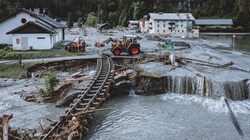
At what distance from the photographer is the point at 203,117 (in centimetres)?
1853

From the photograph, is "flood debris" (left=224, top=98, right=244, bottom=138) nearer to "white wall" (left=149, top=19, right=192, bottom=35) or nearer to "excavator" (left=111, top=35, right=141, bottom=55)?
"excavator" (left=111, top=35, right=141, bottom=55)

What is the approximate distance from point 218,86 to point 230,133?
23.5ft

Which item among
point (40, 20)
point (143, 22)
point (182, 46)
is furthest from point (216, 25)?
point (40, 20)

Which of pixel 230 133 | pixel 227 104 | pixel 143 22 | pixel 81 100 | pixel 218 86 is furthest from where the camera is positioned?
pixel 143 22

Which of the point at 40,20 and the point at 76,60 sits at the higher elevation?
the point at 40,20

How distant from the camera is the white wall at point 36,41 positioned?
3812cm

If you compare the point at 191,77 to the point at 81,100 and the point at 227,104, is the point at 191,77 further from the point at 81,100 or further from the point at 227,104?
the point at 81,100

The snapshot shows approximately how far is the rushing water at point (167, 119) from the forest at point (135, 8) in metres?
95.3

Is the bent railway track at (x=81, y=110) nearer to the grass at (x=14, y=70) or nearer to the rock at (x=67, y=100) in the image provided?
the rock at (x=67, y=100)

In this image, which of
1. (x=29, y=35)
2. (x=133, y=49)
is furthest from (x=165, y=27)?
(x=29, y=35)

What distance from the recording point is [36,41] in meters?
38.8

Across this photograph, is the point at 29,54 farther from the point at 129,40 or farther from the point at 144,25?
the point at 144,25

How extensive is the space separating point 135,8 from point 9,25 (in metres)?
99.2

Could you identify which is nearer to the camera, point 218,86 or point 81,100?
point 81,100
